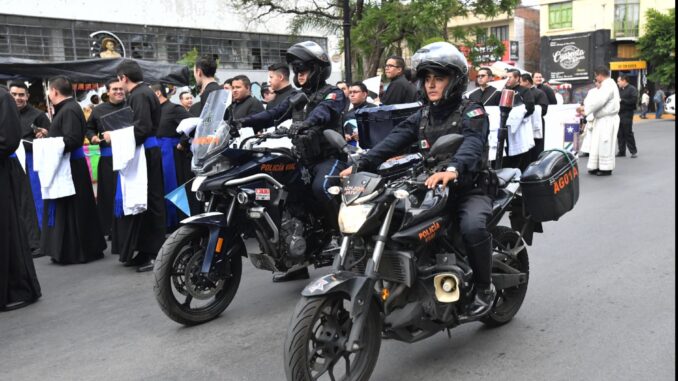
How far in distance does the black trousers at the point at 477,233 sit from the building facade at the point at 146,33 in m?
17.1

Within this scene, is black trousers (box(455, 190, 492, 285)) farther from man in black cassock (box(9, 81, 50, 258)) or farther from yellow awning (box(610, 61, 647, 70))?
yellow awning (box(610, 61, 647, 70))

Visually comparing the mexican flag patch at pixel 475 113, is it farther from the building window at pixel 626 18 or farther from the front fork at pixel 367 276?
the building window at pixel 626 18

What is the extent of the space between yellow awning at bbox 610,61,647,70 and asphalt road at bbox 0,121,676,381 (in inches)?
1641

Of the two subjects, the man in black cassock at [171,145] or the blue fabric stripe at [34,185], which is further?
the blue fabric stripe at [34,185]

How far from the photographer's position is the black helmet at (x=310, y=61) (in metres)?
5.62

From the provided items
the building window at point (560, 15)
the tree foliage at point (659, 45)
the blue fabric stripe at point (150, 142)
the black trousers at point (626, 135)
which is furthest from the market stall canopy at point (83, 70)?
the building window at point (560, 15)

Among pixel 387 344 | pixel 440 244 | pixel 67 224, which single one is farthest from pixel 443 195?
pixel 67 224

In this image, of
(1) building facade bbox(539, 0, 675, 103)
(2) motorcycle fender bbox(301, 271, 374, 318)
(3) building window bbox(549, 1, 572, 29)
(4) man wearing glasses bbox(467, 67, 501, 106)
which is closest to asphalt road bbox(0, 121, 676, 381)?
(2) motorcycle fender bbox(301, 271, 374, 318)

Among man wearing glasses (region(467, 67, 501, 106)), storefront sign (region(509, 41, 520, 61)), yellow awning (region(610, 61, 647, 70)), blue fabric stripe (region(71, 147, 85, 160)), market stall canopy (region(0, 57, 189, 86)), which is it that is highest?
storefront sign (region(509, 41, 520, 61))

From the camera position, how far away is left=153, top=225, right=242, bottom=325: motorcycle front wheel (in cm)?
465

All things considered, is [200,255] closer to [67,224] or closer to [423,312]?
[423,312]

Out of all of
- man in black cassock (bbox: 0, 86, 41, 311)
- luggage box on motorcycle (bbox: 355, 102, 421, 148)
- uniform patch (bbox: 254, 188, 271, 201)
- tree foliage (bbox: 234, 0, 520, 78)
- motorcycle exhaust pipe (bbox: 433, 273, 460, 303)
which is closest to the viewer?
motorcycle exhaust pipe (bbox: 433, 273, 460, 303)

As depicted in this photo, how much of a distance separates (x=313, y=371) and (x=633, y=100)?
44.6 feet

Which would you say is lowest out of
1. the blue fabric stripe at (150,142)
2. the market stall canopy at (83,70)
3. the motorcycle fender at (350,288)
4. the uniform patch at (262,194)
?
the motorcycle fender at (350,288)
